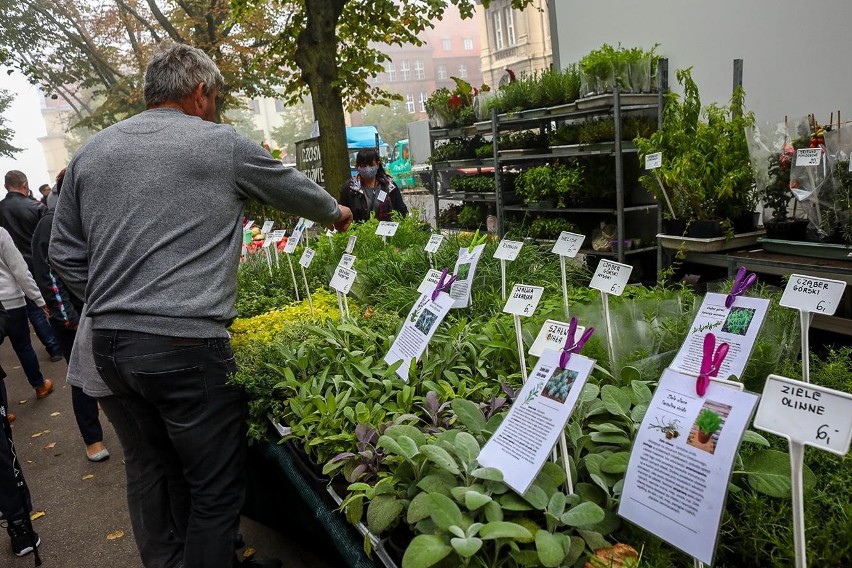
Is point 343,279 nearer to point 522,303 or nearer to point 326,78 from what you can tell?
point 522,303

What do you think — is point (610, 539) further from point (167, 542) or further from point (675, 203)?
point (675, 203)

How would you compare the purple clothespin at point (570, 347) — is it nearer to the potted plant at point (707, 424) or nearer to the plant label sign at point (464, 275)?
the potted plant at point (707, 424)

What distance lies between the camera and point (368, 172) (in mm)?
5828

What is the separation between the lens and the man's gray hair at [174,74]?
2066mm

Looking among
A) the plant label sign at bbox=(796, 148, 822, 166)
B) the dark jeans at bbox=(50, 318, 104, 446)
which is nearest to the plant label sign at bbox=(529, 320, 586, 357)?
the plant label sign at bbox=(796, 148, 822, 166)

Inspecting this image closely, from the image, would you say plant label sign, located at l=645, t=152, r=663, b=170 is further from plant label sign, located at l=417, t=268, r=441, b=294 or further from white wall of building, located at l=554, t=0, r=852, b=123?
plant label sign, located at l=417, t=268, r=441, b=294

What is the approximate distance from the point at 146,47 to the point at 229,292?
16.5 m

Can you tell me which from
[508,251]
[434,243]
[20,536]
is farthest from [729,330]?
[20,536]

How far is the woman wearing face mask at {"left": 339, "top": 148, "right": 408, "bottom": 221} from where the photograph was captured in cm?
579

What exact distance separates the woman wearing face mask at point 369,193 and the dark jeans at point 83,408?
2.55 metres

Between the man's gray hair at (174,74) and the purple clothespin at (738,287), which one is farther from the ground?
the man's gray hair at (174,74)

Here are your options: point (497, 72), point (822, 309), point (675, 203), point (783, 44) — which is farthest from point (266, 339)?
point (497, 72)

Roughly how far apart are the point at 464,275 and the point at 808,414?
5.50ft

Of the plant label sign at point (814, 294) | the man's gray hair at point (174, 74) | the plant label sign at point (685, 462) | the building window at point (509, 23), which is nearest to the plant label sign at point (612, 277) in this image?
the plant label sign at point (814, 294)
